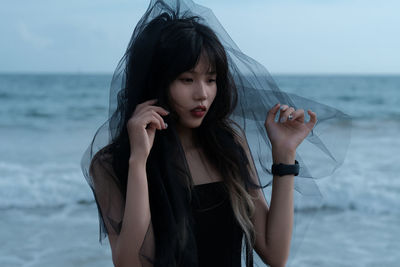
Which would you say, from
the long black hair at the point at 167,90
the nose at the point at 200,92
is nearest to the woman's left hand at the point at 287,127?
the long black hair at the point at 167,90

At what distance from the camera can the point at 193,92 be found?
187 centimetres

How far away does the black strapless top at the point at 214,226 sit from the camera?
1.99 metres

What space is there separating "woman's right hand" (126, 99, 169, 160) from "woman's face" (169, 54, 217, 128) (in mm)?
80

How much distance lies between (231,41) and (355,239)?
3943 millimetres

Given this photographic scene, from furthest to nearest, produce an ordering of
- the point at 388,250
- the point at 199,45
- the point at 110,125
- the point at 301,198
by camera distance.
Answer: the point at 388,250, the point at 301,198, the point at 110,125, the point at 199,45

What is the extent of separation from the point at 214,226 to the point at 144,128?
48 centimetres

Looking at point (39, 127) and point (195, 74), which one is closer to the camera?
point (195, 74)

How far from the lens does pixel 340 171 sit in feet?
26.7

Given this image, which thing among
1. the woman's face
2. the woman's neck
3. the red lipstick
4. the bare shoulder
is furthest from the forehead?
the bare shoulder

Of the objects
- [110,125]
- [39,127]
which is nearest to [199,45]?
→ [110,125]

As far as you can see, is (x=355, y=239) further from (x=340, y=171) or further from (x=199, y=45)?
(x=199, y=45)

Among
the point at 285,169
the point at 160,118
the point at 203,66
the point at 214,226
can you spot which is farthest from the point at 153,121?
the point at 285,169

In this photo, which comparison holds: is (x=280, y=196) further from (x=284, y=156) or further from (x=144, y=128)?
(x=144, y=128)

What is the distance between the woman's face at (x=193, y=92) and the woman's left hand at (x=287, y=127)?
0.33m
